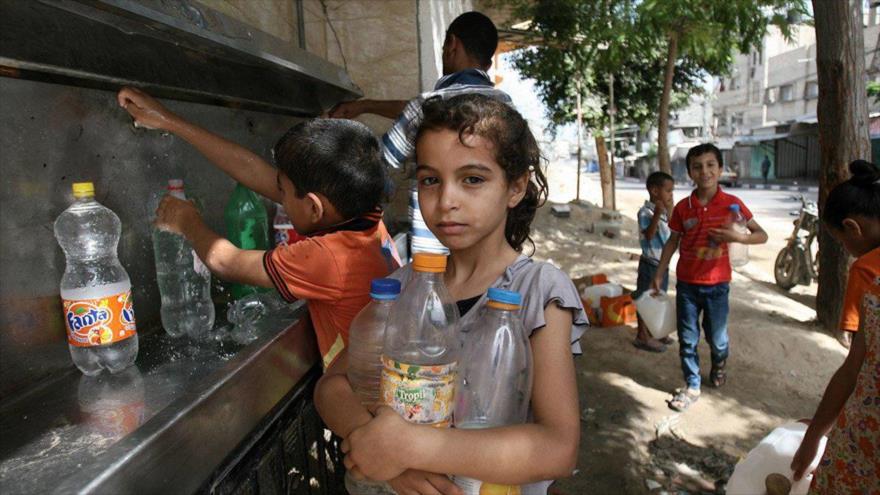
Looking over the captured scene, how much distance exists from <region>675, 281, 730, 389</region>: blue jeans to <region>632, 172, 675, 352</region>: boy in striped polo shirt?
83 centimetres

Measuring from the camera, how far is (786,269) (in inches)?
301

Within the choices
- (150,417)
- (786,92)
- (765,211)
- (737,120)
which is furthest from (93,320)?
(737,120)

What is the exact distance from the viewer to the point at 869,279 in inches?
74.2

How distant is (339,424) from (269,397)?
405 millimetres

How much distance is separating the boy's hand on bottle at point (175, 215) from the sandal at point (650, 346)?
465 cm

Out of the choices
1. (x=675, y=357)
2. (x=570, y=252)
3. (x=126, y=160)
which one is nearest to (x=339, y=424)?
(x=126, y=160)

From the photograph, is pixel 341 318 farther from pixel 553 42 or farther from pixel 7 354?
pixel 553 42

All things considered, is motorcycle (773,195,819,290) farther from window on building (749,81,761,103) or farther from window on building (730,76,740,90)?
window on building (730,76,740,90)

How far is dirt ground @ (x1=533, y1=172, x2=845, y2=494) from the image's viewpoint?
330cm

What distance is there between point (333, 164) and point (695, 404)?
11.9 ft

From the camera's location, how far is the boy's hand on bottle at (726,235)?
12.7 ft

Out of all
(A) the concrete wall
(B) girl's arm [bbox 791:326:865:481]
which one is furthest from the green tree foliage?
(B) girl's arm [bbox 791:326:865:481]

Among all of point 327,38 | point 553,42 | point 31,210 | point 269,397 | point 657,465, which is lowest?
point 657,465

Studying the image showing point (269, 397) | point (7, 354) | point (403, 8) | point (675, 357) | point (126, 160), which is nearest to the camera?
point (7, 354)
